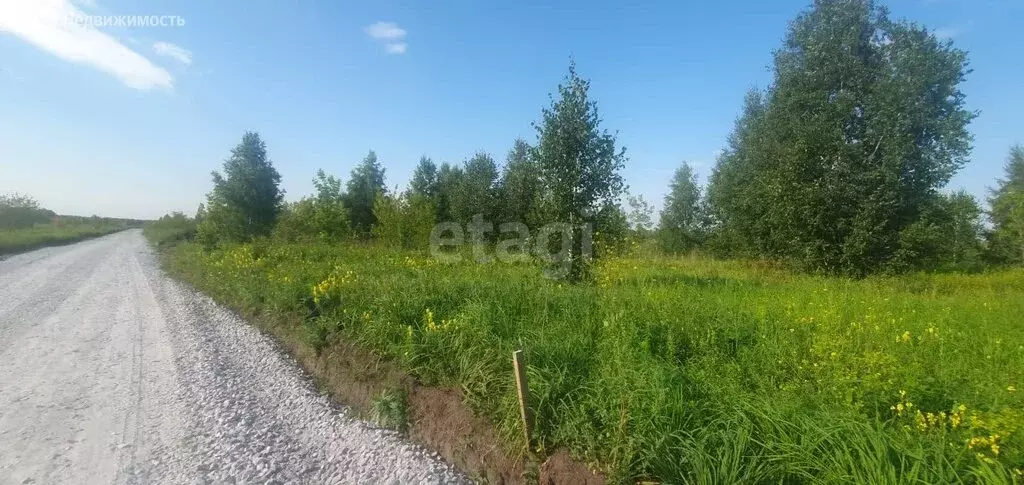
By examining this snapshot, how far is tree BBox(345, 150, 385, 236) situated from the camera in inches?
1299

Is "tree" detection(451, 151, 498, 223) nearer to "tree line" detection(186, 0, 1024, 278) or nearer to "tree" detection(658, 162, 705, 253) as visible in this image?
"tree line" detection(186, 0, 1024, 278)

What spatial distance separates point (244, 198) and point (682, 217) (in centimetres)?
2648

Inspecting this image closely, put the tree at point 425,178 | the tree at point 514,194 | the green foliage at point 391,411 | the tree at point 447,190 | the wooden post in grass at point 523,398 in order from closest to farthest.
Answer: the wooden post in grass at point 523,398 → the green foliage at point 391,411 → the tree at point 514,194 → the tree at point 447,190 → the tree at point 425,178

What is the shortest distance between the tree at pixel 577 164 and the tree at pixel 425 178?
23524mm

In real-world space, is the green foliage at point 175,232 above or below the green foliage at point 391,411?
above

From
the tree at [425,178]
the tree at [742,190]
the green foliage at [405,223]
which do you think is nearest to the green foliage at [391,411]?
the green foliage at [405,223]

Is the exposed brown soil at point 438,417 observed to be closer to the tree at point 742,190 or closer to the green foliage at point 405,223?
the green foliage at point 405,223

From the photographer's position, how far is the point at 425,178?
3519 centimetres

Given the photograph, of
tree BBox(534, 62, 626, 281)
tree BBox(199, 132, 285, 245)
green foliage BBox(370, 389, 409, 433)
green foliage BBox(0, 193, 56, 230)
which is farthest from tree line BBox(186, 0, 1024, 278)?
green foliage BBox(0, 193, 56, 230)

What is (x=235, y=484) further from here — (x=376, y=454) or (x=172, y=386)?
(x=172, y=386)

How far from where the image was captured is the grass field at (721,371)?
9.09 ft

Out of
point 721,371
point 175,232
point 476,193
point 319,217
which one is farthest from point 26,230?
Result: point 721,371

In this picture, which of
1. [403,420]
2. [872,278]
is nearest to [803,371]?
[403,420]

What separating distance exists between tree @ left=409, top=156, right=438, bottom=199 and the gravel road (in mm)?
26615
